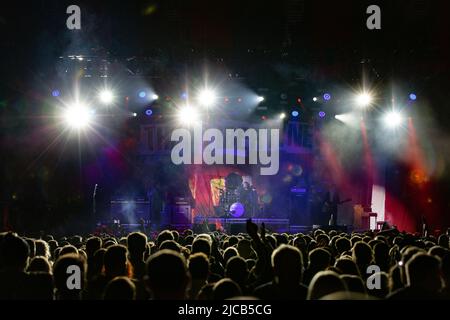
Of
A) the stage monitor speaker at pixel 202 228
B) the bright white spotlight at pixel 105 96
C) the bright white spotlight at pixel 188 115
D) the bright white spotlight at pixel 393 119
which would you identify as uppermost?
the bright white spotlight at pixel 105 96

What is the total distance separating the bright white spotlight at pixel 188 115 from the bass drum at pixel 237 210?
13.3ft

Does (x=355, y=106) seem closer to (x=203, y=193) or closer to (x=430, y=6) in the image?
(x=430, y=6)

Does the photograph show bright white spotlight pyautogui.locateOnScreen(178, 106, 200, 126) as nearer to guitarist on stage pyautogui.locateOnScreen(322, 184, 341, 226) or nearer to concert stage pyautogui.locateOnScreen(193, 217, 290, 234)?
concert stage pyautogui.locateOnScreen(193, 217, 290, 234)

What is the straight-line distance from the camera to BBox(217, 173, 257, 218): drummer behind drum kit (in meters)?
21.7

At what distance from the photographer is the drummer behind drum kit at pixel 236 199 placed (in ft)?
71.1

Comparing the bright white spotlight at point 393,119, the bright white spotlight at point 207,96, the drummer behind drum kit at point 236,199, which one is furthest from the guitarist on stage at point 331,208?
the bright white spotlight at point 207,96

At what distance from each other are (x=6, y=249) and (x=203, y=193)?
20639mm

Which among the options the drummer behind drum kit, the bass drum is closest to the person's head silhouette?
the drummer behind drum kit

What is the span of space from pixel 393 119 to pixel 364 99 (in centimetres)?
150

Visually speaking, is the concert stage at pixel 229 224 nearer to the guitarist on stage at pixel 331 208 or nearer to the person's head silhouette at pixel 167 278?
the guitarist on stage at pixel 331 208

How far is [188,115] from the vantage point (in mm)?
21219

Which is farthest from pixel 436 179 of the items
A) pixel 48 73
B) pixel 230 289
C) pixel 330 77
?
pixel 230 289

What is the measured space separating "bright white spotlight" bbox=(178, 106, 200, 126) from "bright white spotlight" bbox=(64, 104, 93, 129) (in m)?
3.76

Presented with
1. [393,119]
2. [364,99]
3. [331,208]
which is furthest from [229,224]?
[393,119]
